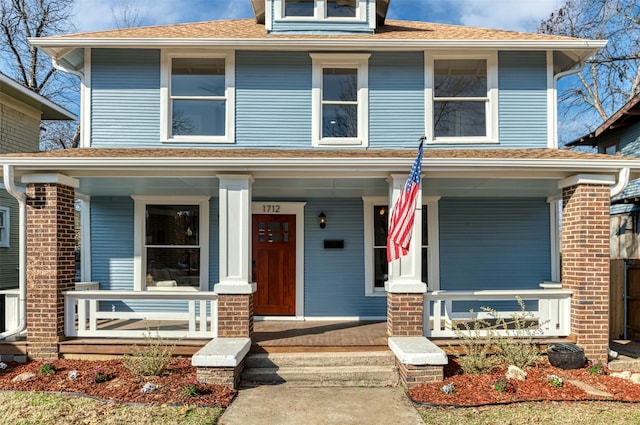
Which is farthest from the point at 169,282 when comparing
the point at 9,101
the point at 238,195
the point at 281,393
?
the point at 9,101

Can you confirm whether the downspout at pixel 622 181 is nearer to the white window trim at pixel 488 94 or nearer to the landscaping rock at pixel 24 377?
the white window trim at pixel 488 94

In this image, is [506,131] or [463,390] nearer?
[463,390]

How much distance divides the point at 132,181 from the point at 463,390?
5686 mm

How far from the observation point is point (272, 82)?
811cm

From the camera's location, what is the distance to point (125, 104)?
26.4 ft

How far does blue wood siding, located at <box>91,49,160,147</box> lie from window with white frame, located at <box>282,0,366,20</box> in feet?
8.74

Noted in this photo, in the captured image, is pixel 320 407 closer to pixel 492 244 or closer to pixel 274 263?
pixel 274 263

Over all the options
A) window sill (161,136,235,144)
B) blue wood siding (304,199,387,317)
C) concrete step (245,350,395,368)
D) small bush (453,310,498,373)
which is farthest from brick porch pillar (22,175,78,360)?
small bush (453,310,498,373)

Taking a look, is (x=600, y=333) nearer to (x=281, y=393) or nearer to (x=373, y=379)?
(x=373, y=379)

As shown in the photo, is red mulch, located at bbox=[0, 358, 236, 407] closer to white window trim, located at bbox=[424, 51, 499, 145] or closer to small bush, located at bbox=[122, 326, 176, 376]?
small bush, located at bbox=[122, 326, 176, 376]

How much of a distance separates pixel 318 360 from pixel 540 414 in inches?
110

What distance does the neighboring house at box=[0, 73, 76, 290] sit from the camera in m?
10.1

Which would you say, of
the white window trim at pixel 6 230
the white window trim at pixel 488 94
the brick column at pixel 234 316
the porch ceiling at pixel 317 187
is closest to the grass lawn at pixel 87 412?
the brick column at pixel 234 316

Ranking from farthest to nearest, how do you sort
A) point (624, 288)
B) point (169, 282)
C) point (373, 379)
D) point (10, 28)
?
point (10, 28)
point (169, 282)
point (624, 288)
point (373, 379)
